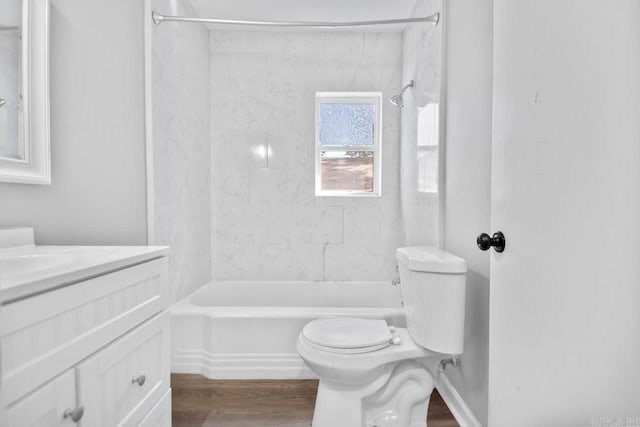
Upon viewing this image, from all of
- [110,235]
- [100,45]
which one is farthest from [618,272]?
[100,45]

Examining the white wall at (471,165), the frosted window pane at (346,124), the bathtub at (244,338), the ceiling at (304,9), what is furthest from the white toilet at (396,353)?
the ceiling at (304,9)

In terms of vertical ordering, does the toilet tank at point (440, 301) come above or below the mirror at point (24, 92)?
below

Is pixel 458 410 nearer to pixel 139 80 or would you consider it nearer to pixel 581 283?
pixel 581 283

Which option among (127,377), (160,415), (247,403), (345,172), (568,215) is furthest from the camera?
(345,172)

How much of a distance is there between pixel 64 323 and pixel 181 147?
1899mm

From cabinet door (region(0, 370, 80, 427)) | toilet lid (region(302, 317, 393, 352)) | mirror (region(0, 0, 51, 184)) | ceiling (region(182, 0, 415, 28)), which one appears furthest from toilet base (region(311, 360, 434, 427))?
ceiling (region(182, 0, 415, 28))

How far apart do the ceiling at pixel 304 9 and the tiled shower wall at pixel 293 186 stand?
0.28 m

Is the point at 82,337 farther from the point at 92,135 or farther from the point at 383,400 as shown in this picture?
the point at 383,400

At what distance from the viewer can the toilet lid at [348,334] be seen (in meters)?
1.46

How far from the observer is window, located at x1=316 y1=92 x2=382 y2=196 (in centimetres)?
308

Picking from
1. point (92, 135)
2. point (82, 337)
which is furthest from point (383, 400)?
point (92, 135)

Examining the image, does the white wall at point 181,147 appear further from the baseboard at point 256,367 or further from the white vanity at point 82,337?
the white vanity at point 82,337

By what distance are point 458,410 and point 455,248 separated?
79cm

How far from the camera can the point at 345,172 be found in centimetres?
310
